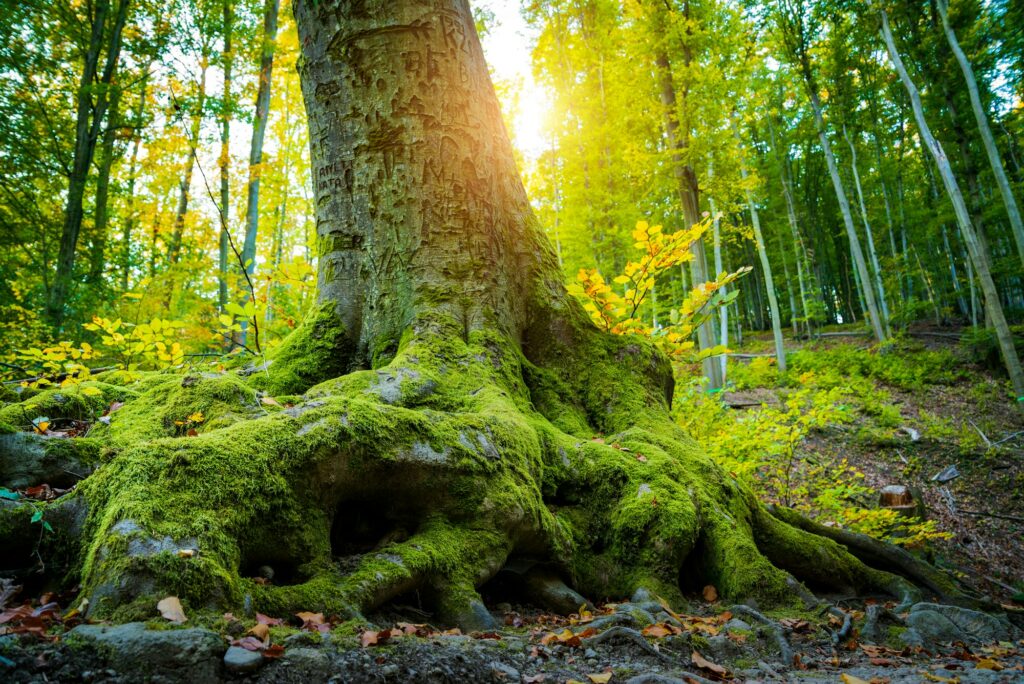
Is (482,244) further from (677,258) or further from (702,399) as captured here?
(702,399)

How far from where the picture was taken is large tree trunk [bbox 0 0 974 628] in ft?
6.03

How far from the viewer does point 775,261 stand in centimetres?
3431

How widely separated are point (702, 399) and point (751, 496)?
305cm

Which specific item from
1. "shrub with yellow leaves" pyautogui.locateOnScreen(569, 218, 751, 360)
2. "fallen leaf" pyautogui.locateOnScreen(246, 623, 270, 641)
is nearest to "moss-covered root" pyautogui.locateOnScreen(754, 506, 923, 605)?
"shrub with yellow leaves" pyautogui.locateOnScreen(569, 218, 751, 360)

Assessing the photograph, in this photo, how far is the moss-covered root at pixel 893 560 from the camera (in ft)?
12.8

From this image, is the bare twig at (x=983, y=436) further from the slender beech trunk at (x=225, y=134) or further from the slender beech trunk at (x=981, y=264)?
the slender beech trunk at (x=225, y=134)

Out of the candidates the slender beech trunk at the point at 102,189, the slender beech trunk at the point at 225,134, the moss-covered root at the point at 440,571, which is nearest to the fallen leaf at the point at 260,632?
the moss-covered root at the point at 440,571

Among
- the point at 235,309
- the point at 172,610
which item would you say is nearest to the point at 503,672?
the point at 172,610

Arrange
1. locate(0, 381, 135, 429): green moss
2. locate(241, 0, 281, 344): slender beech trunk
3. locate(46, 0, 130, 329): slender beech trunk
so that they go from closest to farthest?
locate(0, 381, 135, 429): green moss → locate(46, 0, 130, 329): slender beech trunk → locate(241, 0, 281, 344): slender beech trunk

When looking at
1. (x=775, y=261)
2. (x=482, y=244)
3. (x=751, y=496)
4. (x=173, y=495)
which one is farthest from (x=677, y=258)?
(x=775, y=261)

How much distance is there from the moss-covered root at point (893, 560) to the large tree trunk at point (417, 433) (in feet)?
0.07

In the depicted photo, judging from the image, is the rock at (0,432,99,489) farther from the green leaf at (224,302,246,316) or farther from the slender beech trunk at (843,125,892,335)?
the slender beech trunk at (843,125,892,335)

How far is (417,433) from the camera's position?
94.0 inches

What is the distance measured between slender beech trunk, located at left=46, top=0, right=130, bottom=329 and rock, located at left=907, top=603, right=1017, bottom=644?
1230cm
